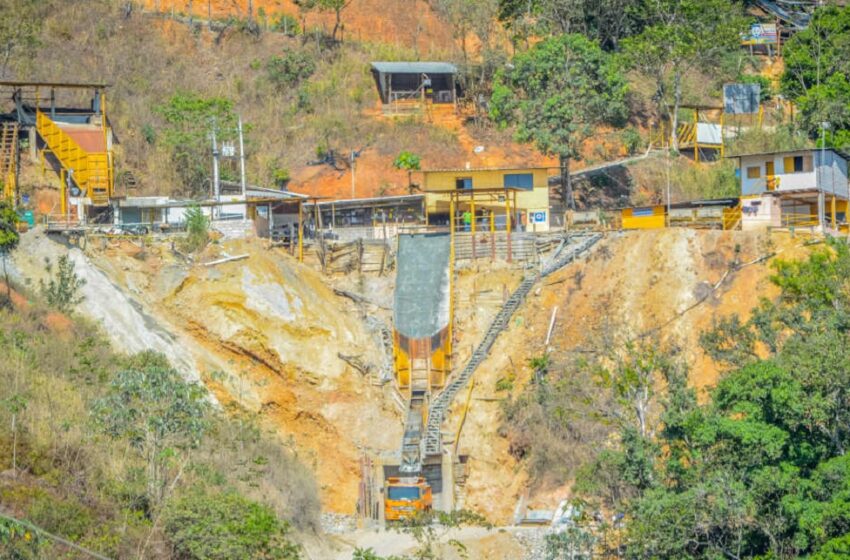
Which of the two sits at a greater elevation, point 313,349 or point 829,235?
point 829,235

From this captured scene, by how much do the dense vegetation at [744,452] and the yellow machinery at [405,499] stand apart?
563 centimetres

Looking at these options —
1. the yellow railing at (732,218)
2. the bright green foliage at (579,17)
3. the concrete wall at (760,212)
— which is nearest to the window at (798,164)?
the concrete wall at (760,212)

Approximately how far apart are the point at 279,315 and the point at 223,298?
7.18 ft

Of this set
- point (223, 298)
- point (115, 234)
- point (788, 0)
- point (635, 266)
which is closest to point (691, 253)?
point (635, 266)

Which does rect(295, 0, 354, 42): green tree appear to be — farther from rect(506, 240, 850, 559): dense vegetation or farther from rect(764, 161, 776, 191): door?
rect(506, 240, 850, 559): dense vegetation

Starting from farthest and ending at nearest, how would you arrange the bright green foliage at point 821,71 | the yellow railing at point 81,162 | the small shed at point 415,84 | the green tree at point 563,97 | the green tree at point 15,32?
the small shed at point 415,84, the green tree at point 15,32, the bright green foliage at point 821,71, the green tree at point 563,97, the yellow railing at point 81,162

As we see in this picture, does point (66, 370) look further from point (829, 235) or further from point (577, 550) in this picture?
point (829, 235)

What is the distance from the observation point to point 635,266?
62438 mm

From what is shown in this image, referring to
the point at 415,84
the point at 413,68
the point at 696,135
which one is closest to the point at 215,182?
the point at 413,68

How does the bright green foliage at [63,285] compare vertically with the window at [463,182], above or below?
Result: below

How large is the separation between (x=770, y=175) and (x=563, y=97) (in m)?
11.5

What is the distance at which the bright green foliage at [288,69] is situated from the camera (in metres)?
84.2

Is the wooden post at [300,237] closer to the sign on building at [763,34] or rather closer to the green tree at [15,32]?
the green tree at [15,32]

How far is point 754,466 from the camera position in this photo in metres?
46.3
